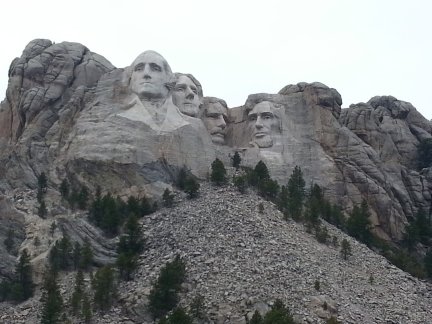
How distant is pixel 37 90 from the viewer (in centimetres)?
6094

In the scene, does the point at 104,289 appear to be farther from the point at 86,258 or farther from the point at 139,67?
the point at 139,67

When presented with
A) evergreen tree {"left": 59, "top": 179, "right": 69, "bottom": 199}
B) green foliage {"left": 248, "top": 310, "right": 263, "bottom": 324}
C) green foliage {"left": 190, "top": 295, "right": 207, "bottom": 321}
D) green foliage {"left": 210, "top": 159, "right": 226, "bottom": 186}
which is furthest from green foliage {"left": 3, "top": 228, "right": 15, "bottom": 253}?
green foliage {"left": 248, "top": 310, "right": 263, "bottom": 324}

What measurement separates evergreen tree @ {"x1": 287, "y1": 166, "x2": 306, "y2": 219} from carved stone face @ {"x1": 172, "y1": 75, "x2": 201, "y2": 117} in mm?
5630

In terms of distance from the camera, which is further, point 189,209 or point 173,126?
point 173,126

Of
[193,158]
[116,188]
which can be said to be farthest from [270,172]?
[116,188]

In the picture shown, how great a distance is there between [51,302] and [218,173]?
13.2 metres

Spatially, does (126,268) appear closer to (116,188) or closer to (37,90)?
(116,188)

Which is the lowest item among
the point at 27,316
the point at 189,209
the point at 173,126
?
the point at 27,316

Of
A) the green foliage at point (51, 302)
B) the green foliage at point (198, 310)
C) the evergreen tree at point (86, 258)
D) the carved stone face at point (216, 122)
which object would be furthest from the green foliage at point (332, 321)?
the carved stone face at point (216, 122)

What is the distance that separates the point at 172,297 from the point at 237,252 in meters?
4.08

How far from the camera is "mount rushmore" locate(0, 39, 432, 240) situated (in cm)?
5825

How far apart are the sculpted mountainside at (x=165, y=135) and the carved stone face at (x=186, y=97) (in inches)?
2.3

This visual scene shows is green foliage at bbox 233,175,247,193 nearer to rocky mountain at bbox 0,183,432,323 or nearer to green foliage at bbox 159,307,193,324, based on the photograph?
rocky mountain at bbox 0,183,432,323

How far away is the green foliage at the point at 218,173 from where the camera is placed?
58.1m
